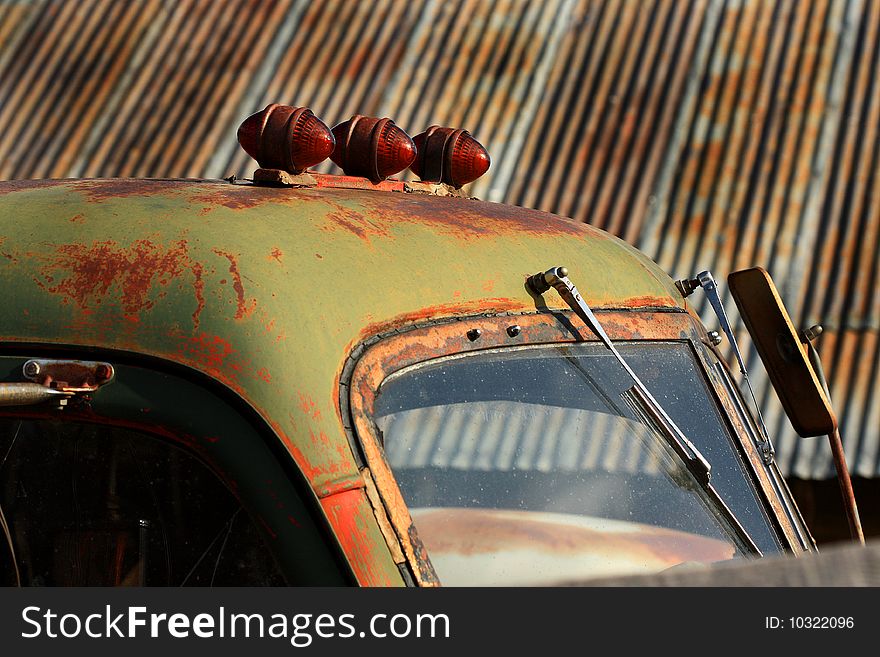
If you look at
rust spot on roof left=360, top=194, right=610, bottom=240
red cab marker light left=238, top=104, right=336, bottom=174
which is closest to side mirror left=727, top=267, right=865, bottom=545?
rust spot on roof left=360, top=194, right=610, bottom=240

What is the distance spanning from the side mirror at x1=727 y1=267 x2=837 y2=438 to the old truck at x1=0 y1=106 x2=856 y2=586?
1.02 ft

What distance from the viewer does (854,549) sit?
1167 millimetres

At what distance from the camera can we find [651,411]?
2.30m

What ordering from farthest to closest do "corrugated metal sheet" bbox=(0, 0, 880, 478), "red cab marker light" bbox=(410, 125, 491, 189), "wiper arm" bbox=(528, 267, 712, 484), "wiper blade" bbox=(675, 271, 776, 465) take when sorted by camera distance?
"corrugated metal sheet" bbox=(0, 0, 880, 478) → "red cab marker light" bbox=(410, 125, 491, 189) → "wiper blade" bbox=(675, 271, 776, 465) → "wiper arm" bbox=(528, 267, 712, 484)

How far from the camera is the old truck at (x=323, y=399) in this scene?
1749 millimetres

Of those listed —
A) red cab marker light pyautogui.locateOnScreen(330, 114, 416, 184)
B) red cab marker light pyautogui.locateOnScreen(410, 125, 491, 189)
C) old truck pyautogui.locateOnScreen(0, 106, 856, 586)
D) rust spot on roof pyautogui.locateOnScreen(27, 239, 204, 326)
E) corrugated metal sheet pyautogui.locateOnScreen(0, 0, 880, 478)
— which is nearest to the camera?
old truck pyautogui.locateOnScreen(0, 106, 856, 586)

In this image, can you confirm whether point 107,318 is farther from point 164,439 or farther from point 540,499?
point 540,499

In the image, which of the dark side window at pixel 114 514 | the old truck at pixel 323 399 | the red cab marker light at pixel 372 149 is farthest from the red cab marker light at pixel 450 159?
the dark side window at pixel 114 514

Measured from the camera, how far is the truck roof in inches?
70.5

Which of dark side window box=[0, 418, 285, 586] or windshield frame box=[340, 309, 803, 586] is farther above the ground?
windshield frame box=[340, 309, 803, 586]

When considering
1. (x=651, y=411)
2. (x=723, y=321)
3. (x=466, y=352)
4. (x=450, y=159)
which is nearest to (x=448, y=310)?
(x=466, y=352)

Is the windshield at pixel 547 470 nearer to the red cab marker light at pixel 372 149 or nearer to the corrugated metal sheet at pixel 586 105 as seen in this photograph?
the red cab marker light at pixel 372 149

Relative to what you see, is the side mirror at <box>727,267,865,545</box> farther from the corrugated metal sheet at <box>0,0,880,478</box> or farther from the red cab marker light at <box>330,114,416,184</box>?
the corrugated metal sheet at <box>0,0,880,478</box>
